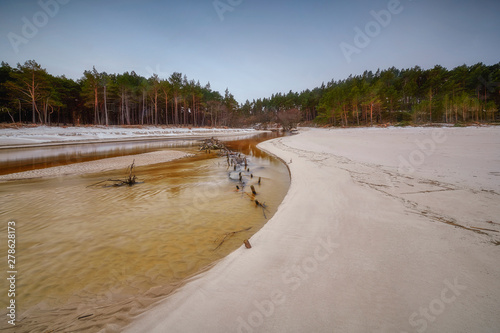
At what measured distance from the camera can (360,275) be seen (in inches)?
83.2

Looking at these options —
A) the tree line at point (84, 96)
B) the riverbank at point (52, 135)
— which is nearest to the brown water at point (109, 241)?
the riverbank at point (52, 135)

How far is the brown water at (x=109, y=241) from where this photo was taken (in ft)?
7.38

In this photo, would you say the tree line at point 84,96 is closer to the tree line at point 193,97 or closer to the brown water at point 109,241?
the tree line at point 193,97

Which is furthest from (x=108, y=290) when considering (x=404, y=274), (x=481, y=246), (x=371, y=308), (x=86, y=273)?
(x=481, y=246)

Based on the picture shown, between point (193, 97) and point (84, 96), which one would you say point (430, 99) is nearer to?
point (193, 97)

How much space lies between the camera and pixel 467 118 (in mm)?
37031

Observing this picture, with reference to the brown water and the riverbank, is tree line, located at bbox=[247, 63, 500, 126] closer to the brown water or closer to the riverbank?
the brown water

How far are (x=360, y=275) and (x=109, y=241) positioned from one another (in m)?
4.58

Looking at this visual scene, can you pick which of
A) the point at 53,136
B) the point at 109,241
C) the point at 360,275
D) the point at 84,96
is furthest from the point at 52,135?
the point at 360,275

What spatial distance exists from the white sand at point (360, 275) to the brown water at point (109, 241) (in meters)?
0.79

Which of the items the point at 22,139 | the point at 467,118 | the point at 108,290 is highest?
the point at 467,118

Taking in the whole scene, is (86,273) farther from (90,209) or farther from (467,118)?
(467,118)

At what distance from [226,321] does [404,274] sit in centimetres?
211

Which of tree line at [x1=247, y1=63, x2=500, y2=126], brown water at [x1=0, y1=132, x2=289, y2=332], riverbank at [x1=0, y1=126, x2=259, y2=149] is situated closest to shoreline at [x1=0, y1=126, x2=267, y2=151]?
riverbank at [x1=0, y1=126, x2=259, y2=149]
